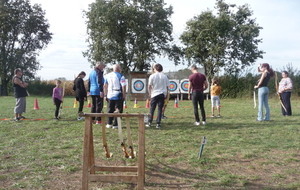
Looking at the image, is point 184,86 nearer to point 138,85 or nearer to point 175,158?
point 138,85

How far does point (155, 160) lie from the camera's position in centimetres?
455

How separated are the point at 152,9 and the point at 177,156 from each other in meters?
23.8

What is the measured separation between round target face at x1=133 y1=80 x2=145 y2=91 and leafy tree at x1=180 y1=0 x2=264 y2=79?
20.4 feet

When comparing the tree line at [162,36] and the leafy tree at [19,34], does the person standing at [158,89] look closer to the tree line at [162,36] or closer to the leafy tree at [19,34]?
the tree line at [162,36]

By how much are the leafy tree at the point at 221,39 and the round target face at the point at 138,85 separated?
622 centimetres

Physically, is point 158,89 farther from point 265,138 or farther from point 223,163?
point 223,163

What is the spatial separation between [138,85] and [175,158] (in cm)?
1933

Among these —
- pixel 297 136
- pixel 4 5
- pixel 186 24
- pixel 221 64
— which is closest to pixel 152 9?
pixel 186 24

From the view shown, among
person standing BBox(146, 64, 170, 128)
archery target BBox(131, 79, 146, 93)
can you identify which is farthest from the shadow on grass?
archery target BBox(131, 79, 146, 93)

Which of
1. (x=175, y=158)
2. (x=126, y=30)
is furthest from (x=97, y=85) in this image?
(x=126, y=30)

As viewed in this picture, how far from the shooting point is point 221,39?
26.3m

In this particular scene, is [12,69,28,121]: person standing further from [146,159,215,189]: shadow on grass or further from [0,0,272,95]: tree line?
[0,0,272,95]: tree line

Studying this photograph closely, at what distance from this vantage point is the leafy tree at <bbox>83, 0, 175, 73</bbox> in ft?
84.8

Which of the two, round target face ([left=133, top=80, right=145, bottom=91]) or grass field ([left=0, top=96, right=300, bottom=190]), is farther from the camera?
round target face ([left=133, top=80, right=145, bottom=91])
